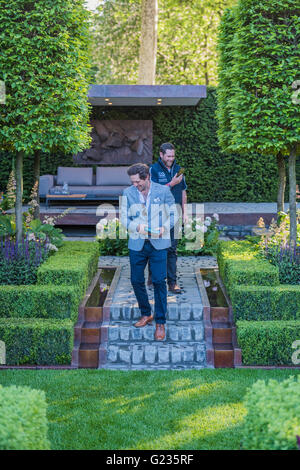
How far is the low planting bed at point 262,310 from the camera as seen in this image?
233 inches

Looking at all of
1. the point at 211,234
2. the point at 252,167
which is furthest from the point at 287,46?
the point at 252,167

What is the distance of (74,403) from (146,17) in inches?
644

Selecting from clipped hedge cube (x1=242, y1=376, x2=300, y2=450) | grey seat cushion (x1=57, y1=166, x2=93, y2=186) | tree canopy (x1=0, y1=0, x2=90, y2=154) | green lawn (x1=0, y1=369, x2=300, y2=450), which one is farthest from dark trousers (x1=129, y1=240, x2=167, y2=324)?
grey seat cushion (x1=57, y1=166, x2=93, y2=186)

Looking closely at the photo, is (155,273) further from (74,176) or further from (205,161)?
(205,161)

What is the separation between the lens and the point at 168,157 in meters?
7.09

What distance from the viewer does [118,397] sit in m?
5.16

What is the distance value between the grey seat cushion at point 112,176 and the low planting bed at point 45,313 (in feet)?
28.0

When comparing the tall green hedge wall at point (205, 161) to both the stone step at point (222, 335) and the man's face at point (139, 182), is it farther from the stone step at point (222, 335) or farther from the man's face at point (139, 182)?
the man's face at point (139, 182)

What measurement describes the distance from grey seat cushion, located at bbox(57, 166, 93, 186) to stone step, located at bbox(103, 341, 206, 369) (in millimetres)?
10193

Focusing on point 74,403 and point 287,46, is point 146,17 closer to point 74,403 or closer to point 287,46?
point 287,46

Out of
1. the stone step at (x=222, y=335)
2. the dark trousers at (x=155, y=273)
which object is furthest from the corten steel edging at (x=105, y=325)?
the stone step at (x=222, y=335)

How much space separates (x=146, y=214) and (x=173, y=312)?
1400 millimetres

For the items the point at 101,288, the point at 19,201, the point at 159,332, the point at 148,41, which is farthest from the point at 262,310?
the point at 148,41
